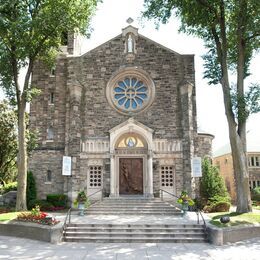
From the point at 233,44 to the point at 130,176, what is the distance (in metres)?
10.5

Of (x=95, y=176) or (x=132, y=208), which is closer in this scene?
(x=132, y=208)

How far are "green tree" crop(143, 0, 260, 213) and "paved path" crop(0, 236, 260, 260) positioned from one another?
5.39m

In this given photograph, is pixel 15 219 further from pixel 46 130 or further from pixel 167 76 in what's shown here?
pixel 167 76

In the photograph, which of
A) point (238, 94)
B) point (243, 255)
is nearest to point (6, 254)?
point (243, 255)

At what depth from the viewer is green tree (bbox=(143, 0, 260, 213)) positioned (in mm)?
16188

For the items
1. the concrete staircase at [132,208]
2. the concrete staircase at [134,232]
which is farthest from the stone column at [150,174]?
the concrete staircase at [134,232]

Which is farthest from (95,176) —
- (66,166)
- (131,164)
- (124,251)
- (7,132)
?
(124,251)

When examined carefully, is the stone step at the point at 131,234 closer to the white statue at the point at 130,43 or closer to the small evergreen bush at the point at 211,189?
the small evergreen bush at the point at 211,189

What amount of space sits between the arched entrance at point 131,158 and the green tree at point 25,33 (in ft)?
19.2

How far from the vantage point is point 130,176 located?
21.1 m

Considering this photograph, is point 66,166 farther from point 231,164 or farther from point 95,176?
point 231,164

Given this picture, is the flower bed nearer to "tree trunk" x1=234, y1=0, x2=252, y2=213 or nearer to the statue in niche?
"tree trunk" x1=234, y1=0, x2=252, y2=213

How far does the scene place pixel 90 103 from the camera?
21859 millimetres

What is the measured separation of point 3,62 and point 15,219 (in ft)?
30.0
